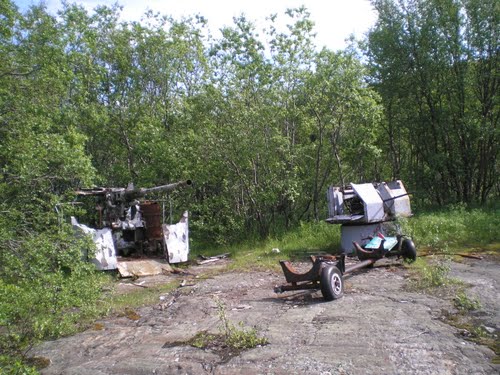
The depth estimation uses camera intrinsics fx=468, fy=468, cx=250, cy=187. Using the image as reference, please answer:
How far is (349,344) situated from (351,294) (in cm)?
250

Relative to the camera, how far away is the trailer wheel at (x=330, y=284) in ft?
23.4

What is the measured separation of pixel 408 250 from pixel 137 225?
→ 7.58 m

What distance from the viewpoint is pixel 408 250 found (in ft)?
32.4

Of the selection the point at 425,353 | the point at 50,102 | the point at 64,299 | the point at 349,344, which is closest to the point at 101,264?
the point at 50,102

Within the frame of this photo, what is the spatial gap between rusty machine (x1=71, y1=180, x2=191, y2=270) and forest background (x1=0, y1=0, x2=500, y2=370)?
6.23 ft

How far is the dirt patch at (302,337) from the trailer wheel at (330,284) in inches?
5.2

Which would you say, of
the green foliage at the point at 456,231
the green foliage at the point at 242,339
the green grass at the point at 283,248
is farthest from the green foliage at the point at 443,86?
the green foliage at the point at 242,339

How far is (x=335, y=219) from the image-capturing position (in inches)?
453

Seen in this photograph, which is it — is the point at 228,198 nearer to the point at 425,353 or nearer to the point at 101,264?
the point at 101,264

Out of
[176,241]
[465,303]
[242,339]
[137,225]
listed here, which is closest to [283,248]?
[176,241]

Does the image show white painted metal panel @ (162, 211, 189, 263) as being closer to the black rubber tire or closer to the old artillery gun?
the old artillery gun

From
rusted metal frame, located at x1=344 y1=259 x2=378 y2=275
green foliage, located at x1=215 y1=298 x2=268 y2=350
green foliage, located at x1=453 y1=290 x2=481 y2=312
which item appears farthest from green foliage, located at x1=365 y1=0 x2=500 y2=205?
green foliage, located at x1=215 y1=298 x2=268 y2=350

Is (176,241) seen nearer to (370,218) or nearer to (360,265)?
(370,218)

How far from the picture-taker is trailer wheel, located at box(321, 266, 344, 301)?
23.4 ft
